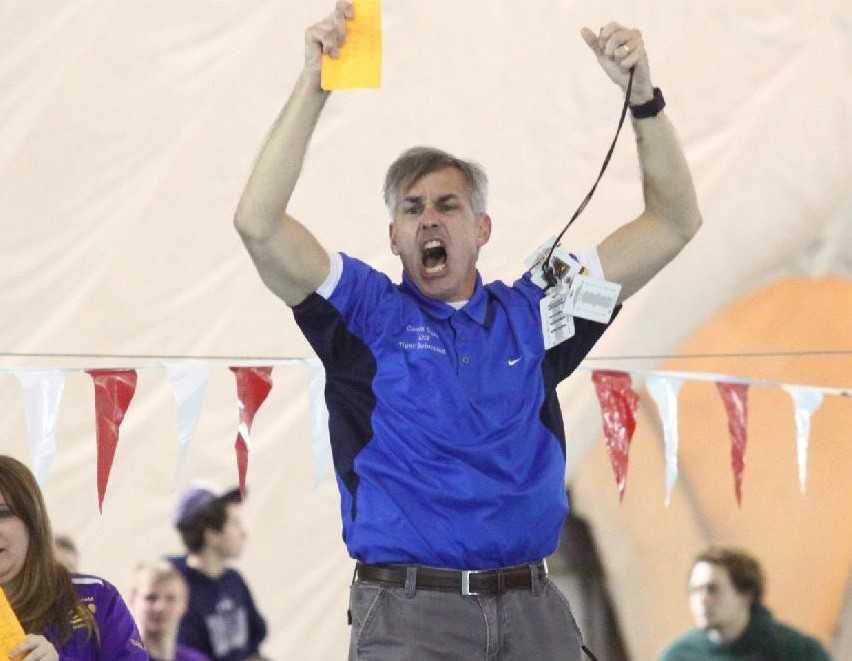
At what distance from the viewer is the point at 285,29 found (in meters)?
6.24

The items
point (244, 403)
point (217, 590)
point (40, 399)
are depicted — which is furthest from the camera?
point (217, 590)

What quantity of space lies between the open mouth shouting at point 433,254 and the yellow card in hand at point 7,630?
89cm

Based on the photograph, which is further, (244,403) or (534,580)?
(244,403)

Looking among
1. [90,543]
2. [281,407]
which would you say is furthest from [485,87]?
[90,543]

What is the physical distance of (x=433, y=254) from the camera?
2.71 metres

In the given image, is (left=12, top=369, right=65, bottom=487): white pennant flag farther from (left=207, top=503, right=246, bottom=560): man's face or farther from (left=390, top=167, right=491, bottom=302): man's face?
(left=390, top=167, right=491, bottom=302): man's face

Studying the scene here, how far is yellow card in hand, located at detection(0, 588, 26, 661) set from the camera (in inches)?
95.6

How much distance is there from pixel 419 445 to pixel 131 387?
87.1 inches

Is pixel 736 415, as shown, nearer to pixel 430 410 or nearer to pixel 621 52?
pixel 621 52

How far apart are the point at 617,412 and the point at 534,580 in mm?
2617

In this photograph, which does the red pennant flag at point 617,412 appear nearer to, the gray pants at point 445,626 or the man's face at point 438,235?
the man's face at point 438,235

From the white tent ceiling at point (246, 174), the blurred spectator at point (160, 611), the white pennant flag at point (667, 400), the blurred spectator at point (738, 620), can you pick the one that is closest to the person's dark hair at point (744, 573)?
the blurred spectator at point (738, 620)

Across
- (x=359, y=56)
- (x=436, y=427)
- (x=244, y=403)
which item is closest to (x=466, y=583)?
(x=436, y=427)

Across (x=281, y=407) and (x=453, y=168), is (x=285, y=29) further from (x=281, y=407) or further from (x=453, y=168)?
(x=453, y=168)
